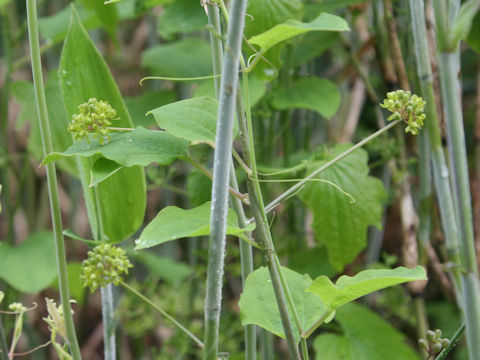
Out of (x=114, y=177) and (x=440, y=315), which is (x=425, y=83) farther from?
(x=440, y=315)

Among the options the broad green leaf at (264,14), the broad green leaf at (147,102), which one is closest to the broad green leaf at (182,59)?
the broad green leaf at (147,102)

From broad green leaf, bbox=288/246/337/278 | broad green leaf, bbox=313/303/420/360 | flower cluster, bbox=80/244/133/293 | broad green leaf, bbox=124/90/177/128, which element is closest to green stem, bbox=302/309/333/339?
flower cluster, bbox=80/244/133/293

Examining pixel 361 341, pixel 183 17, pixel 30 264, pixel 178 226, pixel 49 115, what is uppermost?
pixel 183 17

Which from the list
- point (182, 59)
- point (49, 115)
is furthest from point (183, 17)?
point (49, 115)

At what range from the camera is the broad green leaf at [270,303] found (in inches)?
16.1

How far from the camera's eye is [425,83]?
534mm

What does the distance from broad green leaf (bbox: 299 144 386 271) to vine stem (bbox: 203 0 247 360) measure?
36 centimetres

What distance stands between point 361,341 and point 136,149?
54cm

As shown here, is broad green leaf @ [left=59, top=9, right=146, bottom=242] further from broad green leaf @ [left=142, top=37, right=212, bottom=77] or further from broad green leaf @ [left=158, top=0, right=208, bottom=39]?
broad green leaf @ [left=142, top=37, right=212, bottom=77]

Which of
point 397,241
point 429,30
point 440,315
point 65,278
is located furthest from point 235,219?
point 397,241

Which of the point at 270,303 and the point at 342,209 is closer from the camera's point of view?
the point at 270,303

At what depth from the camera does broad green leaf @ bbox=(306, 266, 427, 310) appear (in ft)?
1.10

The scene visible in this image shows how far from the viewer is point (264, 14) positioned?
551 millimetres

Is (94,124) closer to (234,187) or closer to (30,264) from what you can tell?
(234,187)
